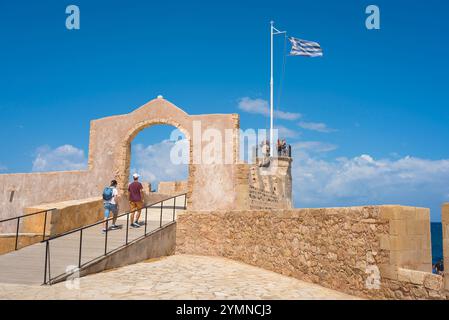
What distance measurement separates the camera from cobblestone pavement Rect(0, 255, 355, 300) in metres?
6.44

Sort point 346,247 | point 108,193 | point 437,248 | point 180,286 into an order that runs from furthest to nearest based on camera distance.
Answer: point 437,248 → point 108,193 → point 180,286 → point 346,247

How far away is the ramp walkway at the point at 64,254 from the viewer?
7.69m

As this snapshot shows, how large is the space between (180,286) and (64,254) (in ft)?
11.3

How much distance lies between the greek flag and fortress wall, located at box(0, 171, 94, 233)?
13.0 meters

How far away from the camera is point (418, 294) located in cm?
556

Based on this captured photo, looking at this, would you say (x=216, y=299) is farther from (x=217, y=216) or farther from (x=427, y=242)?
(x=217, y=216)

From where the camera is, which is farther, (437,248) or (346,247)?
(437,248)

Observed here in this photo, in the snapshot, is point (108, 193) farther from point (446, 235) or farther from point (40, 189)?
point (446, 235)

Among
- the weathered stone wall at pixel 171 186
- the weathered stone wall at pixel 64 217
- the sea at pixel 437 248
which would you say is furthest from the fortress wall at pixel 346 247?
the sea at pixel 437 248

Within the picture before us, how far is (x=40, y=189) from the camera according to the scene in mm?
18469

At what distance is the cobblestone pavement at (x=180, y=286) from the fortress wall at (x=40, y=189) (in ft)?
27.7

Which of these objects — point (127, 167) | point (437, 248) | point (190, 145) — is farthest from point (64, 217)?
point (437, 248)

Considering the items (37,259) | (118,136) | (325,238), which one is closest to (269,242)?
(325,238)

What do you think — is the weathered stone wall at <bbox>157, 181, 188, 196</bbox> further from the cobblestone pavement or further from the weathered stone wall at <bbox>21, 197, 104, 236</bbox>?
the cobblestone pavement
